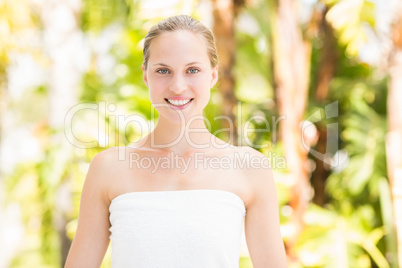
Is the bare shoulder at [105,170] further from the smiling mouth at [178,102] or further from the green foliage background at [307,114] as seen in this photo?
the green foliage background at [307,114]

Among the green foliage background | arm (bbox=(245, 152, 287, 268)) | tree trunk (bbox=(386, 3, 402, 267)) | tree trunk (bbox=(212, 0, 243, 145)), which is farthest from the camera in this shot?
the green foliage background

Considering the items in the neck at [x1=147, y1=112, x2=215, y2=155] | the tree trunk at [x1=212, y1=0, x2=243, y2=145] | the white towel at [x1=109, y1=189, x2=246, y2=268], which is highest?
the tree trunk at [x1=212, y1=0, x2=243, y2=145]

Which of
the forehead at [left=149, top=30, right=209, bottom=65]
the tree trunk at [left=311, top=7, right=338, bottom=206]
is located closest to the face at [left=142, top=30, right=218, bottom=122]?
the forehead at [left=149, top=30, right=209, bottom=65]

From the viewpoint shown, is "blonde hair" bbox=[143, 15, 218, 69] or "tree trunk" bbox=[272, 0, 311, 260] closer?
"blonde hair" bbox=[143, 15, 218, 69]

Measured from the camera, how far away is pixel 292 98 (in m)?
4.21

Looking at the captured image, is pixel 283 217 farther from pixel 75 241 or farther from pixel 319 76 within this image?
pixel 75 241

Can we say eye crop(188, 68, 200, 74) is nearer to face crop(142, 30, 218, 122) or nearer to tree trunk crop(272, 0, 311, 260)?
face crop(142, 30, 218, 122)

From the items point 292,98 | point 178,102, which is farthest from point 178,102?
point 292,98

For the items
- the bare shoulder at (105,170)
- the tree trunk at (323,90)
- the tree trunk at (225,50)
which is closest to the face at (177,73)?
the bare shoulder at (105,170)

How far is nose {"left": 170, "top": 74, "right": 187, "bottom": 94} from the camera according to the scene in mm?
1172

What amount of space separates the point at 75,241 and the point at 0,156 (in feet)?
18.1

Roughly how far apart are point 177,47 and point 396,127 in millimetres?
2941

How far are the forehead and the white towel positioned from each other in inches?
12.5

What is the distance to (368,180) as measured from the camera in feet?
16.1
